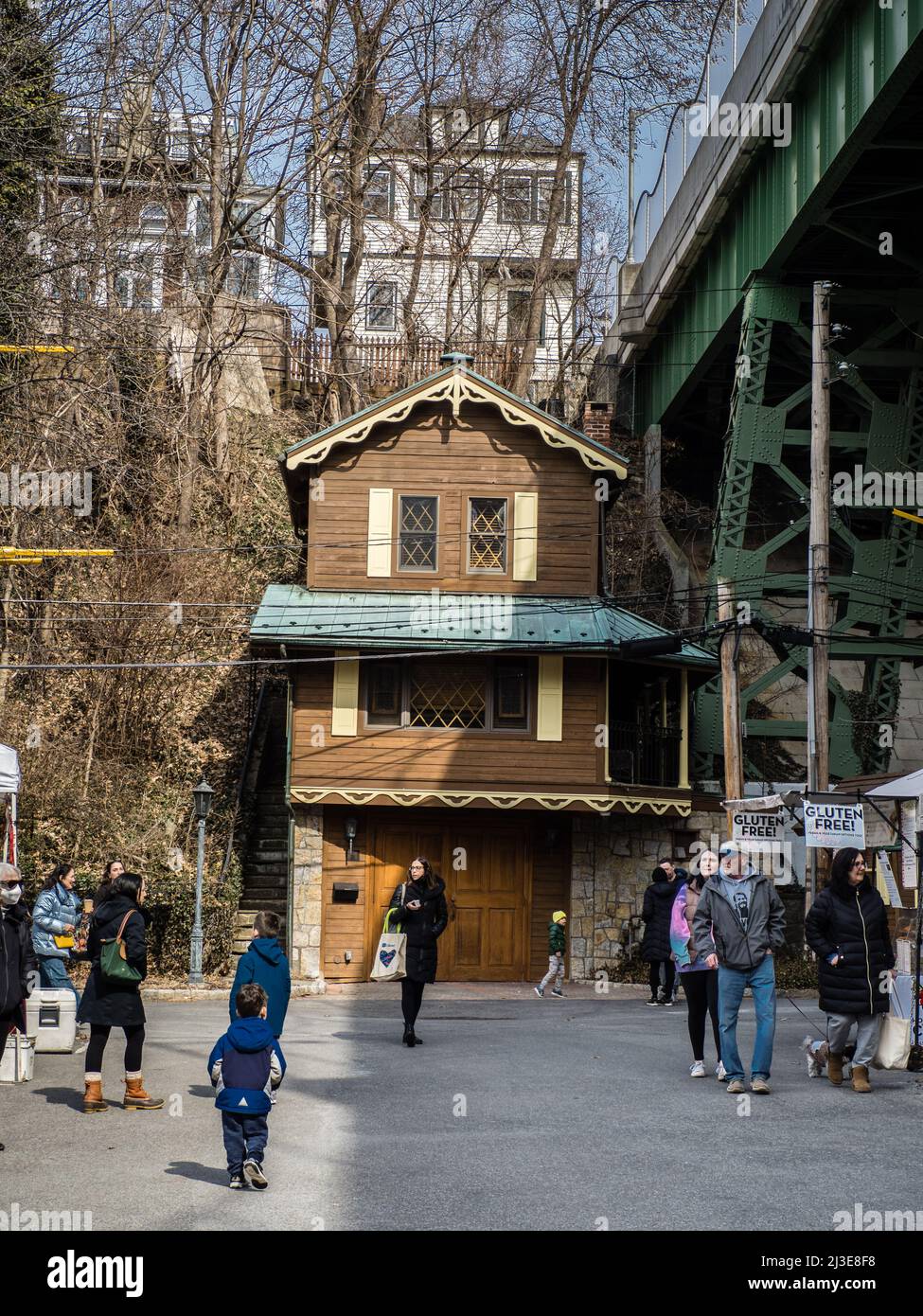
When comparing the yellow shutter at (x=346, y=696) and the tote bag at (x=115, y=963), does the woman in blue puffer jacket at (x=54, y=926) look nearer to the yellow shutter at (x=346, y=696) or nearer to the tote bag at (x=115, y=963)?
the tote bag at (x=115, y=963)

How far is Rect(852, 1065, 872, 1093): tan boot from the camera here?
42.9 ft

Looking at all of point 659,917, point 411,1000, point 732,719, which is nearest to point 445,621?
point 732,719

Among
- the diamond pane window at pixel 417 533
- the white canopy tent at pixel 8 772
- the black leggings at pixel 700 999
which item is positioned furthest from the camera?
the diamond pane window at pixel 417 533

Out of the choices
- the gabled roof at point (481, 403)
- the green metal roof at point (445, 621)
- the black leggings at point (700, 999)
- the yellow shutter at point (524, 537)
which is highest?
the gabled roof at point (481, 403)

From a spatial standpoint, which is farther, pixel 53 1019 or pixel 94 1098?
pixel 53 1019

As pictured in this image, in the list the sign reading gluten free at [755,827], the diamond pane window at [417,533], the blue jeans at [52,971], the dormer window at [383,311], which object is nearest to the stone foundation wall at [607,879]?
the diamond pane window at [417,533]

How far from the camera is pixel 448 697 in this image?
27.1m

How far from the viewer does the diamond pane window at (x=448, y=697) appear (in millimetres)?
27016

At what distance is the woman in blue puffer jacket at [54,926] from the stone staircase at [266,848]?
31.7ft

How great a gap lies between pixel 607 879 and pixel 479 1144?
55.4 ft

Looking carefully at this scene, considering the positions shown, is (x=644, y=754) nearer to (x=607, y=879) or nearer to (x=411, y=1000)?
(x=607, y=879)

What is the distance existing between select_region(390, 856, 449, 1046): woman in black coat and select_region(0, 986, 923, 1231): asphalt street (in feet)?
1.73

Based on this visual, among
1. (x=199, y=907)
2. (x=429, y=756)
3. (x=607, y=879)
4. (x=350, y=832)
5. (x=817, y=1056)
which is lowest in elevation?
(x=607, y=879)

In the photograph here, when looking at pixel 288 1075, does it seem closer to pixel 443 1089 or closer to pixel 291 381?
pixel 443 1089
